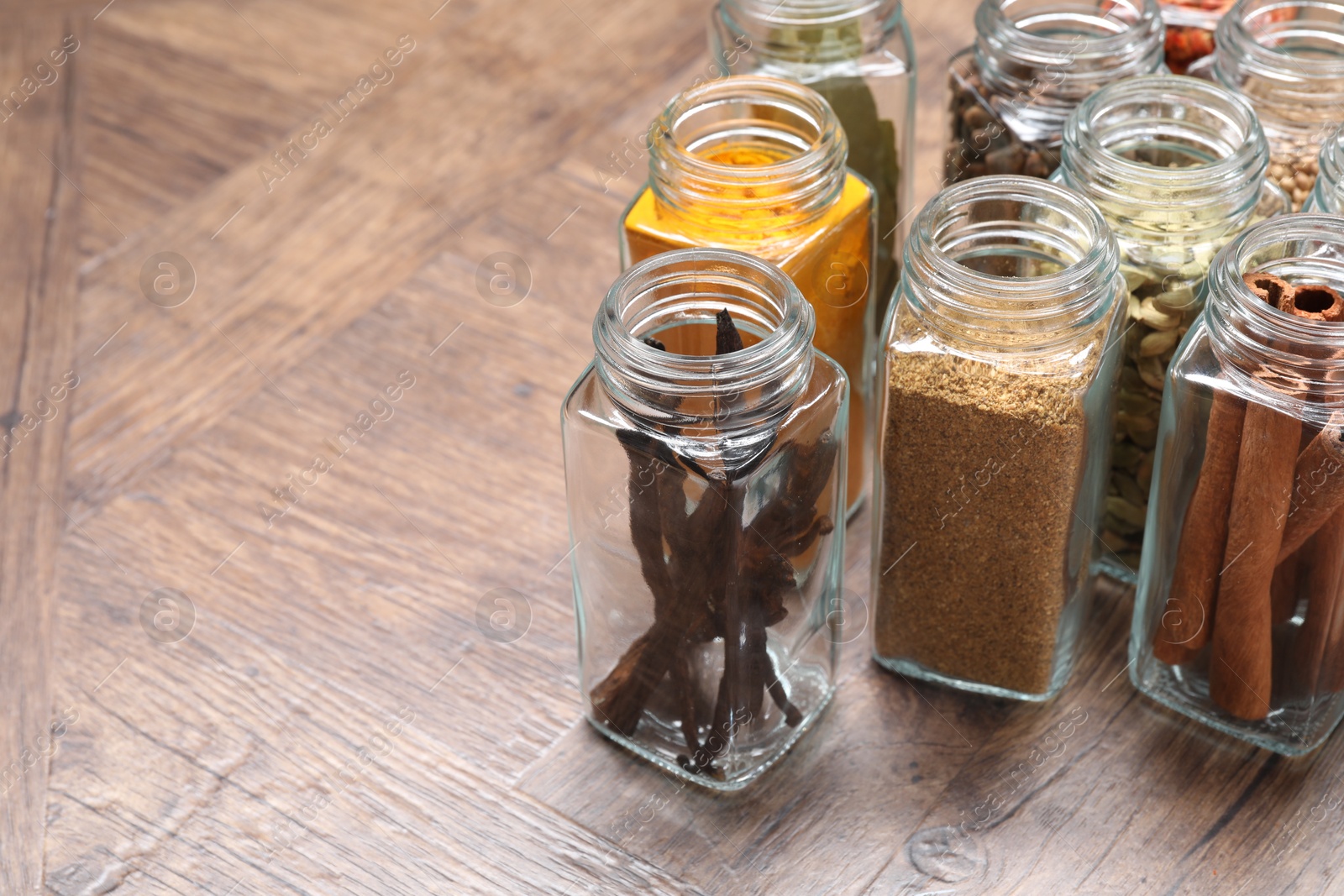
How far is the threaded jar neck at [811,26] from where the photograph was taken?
0.94 meters

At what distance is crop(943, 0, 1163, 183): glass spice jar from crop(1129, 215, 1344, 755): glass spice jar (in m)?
0.19

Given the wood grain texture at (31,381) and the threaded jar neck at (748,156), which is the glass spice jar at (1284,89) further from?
the wood grain texture at (31,381)

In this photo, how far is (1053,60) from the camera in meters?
0.90

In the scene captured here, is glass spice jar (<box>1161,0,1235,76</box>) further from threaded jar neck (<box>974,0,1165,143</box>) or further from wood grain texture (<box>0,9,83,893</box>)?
wood grain texture (<box>0,9,83,893</box>)

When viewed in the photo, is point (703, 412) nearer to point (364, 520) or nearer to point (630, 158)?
point (364, 520)

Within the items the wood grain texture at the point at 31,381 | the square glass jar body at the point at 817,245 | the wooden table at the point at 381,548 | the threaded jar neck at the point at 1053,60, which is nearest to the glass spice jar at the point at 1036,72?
the threaded jar neck at the point at 1053,60

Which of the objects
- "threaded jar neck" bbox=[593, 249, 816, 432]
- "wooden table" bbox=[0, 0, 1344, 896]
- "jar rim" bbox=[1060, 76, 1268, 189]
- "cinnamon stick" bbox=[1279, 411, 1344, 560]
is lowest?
"wooden table" bbox=[0, 0, 1344, 896]

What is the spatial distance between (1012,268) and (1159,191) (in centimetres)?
9

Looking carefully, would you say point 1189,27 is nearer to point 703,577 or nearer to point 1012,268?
point 1012,268

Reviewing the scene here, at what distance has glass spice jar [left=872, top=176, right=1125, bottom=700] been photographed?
2.47ft

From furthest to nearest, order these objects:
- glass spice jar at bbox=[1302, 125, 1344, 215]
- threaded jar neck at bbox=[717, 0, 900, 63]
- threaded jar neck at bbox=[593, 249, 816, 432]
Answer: threaded jar neck at bbox=[717, 0, 900, 63]
glass spice jar at bbox=[1302, 125, 1344, 215]
threaded jar neck at bbox=[593, 249, 816, 432]

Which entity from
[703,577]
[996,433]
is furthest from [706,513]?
[996,433]

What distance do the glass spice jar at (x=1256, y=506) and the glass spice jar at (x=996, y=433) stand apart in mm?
47

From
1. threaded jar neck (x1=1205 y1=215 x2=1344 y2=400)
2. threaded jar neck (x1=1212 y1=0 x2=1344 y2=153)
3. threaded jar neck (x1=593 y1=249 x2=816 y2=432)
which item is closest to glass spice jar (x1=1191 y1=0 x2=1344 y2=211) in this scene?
threaded jar neck (x1=1212 y1=0 x2=1344 y2=153)
